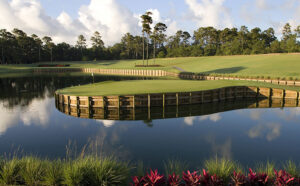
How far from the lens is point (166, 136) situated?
17.1 meters

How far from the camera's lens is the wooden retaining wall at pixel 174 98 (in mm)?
24328

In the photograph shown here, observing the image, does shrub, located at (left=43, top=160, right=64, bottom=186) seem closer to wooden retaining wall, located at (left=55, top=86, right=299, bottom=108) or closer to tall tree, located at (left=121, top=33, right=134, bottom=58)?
wooden retaining wall, located at (left=55, top=86, right=299, bottom=108)

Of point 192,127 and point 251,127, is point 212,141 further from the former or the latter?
point 251,127

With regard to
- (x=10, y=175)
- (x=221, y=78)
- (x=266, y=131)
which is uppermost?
(x=221, y=78)

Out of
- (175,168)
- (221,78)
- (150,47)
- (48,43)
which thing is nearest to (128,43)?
(150,47)

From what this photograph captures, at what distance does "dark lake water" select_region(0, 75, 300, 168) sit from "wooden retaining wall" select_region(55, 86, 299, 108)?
109 inches

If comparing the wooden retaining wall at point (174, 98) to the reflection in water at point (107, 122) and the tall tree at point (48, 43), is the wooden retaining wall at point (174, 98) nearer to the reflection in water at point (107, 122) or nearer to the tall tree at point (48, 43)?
the reflection in water at point (107, 122)

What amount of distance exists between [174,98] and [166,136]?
383 inches

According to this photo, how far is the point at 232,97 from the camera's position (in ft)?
105

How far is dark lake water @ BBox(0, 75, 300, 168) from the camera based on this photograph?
46.0ft

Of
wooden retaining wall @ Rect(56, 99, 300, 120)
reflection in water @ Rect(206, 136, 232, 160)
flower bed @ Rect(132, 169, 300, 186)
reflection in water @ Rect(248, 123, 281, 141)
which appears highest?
flower bed @ Rect(132, 169, 300, 186)

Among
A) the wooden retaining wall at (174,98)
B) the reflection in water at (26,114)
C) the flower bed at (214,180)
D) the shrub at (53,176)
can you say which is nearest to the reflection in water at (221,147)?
the flower bed at (214,180)

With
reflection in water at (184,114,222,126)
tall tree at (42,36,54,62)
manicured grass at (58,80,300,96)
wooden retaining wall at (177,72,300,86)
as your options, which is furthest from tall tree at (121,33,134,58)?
reflection in water at (184,114,222,126)

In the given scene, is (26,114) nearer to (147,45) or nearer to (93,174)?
(93,174)
